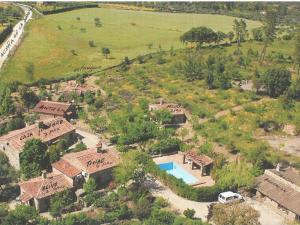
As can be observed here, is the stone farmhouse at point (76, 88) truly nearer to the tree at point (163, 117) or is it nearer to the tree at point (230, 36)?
the tree at point (163, 117)

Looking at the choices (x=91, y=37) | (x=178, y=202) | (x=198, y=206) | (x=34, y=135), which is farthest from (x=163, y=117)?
(x=91, y=37)

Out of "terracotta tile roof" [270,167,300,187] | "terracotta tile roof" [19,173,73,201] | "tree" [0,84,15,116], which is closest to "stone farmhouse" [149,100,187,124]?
"terracotta tile roof" [270,167,300,187]

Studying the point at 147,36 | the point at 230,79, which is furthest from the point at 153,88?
the point at 147,36

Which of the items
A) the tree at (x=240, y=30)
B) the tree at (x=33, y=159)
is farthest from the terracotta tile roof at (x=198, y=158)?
the tree at (x=240, y=30)

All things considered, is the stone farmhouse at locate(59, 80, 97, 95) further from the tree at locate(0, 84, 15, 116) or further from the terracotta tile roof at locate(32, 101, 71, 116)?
the tree at locate(0, 84, 15, 116)

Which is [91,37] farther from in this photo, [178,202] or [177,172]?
[178,202]
